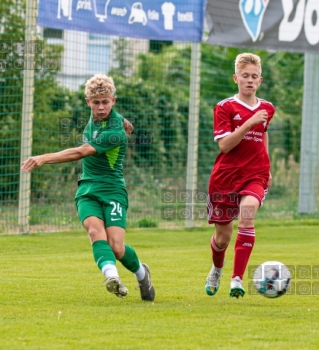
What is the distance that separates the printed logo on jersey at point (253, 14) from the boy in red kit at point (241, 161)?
7.25m

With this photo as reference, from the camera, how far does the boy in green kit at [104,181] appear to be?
7.07m

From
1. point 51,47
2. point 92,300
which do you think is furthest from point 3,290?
point 51,47

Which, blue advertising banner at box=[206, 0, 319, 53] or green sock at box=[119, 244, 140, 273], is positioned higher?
blue advertising banner at box=[206, 0, 319, 53]

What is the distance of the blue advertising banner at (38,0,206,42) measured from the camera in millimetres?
12773

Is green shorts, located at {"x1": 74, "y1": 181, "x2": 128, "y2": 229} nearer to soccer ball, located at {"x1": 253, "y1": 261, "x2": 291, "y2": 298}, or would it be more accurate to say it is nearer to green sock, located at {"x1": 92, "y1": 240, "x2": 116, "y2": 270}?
green sock, located at {"x1": 92, "y1": 240, "x2": 116, "y2": 270}

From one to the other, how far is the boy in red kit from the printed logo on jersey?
7253 millimetres

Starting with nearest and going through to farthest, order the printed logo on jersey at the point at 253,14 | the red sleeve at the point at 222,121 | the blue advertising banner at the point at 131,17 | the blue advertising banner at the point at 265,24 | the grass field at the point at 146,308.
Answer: the grass field at the point at 146,308 < the red sleeve at the point at 222,121 < the blue advertising banner at the point at 131,17 < the blue advertising banner at the point at 265,24 < the printed logo on jersey at the point at 253,14

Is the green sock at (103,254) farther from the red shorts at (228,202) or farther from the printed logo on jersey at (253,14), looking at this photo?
the printed logo on jersey at (253,14)

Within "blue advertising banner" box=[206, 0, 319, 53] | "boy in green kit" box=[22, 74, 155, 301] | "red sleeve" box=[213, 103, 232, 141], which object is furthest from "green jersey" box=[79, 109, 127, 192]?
"blue advertising banner" box=[206, 0, 319, 53]

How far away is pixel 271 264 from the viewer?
723 cm

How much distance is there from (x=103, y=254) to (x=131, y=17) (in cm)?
723

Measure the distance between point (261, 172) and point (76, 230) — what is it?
6.64 m

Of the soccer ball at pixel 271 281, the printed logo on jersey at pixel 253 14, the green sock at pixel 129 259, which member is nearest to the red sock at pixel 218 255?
the soccer ball at pixel 271 281

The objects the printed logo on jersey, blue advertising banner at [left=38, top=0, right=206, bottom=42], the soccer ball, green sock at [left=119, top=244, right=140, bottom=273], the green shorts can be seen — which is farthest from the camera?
the printed logo on jersey
